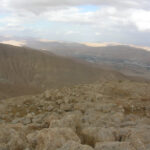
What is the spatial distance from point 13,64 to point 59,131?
80.6 meters

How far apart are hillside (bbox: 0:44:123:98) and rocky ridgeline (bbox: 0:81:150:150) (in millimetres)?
56733

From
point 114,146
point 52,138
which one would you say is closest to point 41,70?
point 52,138

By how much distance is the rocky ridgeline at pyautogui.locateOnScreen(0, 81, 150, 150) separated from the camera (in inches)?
275

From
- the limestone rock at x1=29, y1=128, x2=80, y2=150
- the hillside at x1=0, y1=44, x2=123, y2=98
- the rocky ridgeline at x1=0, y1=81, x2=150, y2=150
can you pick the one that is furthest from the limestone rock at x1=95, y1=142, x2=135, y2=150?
the hillside at x1=0, y1=44, x2=123, y2=98

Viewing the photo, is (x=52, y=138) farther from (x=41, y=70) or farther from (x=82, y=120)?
(x=41, y=70)

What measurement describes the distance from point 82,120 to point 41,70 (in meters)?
74.5

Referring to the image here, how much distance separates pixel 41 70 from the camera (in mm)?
84750

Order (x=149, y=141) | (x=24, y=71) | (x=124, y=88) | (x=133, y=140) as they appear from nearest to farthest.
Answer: (x=133, y=140)
(x=149, y=141)
(x=124, y=88)
(x=24, y=71)

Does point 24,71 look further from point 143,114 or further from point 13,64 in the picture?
point 143,114

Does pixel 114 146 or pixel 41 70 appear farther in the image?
pixel 41 70

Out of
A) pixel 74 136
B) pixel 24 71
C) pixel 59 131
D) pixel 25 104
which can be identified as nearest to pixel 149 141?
pixel 74 136

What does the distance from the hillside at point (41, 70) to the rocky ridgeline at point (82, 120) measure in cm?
5673

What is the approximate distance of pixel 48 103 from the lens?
16.7 m

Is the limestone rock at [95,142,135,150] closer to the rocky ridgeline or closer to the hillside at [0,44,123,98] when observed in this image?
the rocky ridgeline
